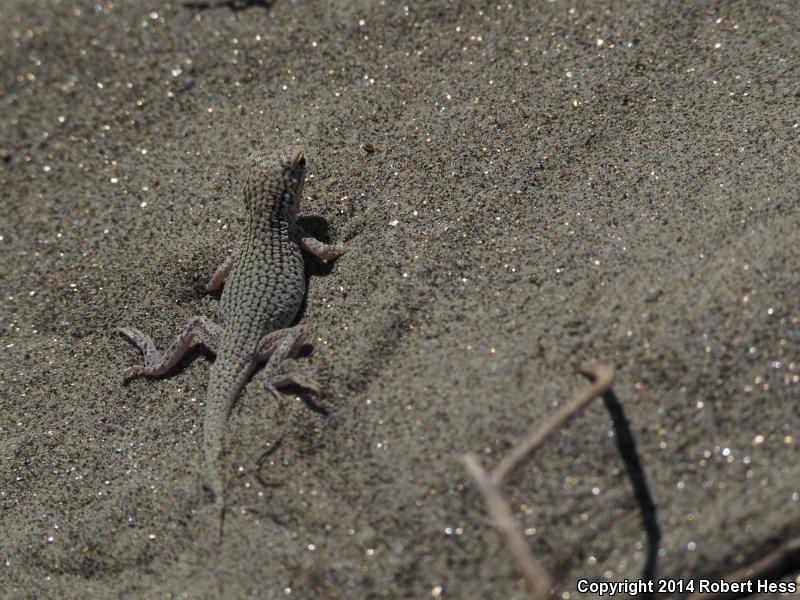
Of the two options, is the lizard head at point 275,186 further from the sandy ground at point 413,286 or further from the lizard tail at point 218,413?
the lizard tail at point 218,413

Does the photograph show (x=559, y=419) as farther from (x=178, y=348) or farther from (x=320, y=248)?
(x=178, y=348)

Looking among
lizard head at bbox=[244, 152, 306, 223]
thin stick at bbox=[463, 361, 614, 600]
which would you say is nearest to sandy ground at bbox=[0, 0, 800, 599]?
lizard head at bbox=[244, 152, 306, 223]

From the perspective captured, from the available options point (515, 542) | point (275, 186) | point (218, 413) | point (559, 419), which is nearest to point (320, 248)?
point (275, 186)

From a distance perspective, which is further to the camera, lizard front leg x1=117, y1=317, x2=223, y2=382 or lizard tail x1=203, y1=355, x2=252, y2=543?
lizard front leg x1=117, y1=317, x2=223, y2=382

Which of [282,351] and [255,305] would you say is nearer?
[282,351]

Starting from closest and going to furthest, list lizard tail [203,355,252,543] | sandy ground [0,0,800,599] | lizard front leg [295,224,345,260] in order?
sandy ground [0,0,800,599]
lizard tail [203,355,252,543]
lizard front leg [295,224,345,260]

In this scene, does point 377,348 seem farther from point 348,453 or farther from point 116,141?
point 116,141

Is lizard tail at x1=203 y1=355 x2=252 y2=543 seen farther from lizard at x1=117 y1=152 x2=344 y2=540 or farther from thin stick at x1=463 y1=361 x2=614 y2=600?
thin stick at x1=463 y1=361 x2=614 y2=600
